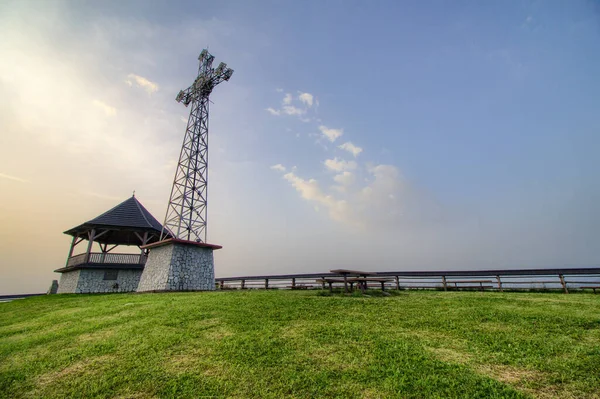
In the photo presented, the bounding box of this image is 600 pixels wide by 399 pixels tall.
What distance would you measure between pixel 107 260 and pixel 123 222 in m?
3.11

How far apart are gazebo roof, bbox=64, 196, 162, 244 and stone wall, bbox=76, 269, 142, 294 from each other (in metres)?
3.35

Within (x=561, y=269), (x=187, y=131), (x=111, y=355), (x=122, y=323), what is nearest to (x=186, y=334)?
(x=111, y=355)

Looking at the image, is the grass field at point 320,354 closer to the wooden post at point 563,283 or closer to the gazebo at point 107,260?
the wooden post at point 563,283

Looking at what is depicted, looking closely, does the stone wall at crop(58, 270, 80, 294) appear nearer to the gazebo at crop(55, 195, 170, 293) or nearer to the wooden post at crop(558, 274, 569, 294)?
the gazebo at crop(55, 195, 170, 293)

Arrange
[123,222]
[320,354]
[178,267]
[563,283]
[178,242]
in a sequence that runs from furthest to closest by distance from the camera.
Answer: [123,222]
[178,242]
[178,267]
[563,283]
[320,354]

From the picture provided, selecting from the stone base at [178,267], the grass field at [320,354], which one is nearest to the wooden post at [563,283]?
the grass field at [320,354]

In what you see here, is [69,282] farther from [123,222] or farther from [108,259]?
[123,222]

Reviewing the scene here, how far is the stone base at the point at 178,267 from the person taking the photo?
1705 centimetres

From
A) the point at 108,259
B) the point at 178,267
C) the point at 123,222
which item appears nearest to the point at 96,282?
the point at 108,259

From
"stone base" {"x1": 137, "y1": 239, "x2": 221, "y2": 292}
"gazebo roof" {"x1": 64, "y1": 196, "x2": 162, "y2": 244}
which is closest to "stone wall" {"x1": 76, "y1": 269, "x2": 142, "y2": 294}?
"gazebo roof" {"x1": 64, "y1": 196, "x2": 162, "y2": 244}

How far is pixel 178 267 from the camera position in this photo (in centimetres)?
1739

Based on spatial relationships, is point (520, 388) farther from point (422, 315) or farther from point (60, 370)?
point (60, 370)

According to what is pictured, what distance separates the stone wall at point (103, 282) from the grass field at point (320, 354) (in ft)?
46.0

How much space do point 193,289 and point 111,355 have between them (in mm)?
12854
